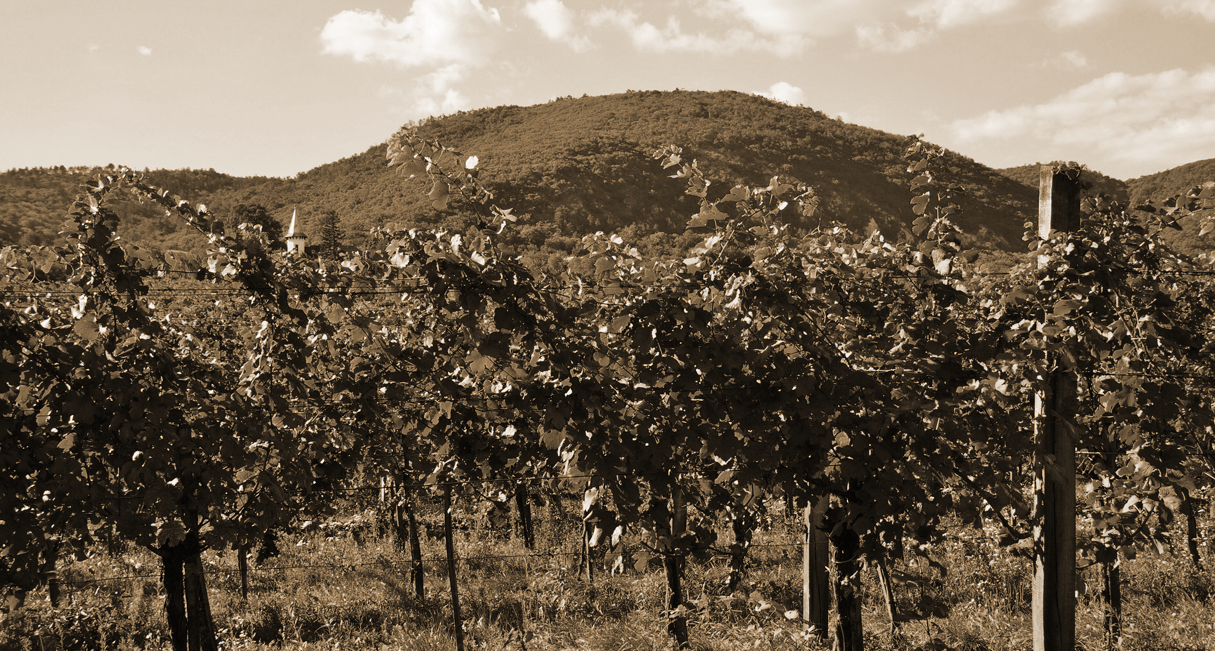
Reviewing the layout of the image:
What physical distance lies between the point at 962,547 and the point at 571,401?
7548mm

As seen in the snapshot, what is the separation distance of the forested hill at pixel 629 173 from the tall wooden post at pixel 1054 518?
108 ft

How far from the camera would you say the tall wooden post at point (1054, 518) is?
11.4ft

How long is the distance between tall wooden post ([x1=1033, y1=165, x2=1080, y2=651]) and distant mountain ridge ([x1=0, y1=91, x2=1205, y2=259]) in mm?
31795

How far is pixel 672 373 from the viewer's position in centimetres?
318

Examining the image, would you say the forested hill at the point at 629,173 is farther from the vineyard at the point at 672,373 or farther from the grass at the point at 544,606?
the vineyard at the point at 672,373

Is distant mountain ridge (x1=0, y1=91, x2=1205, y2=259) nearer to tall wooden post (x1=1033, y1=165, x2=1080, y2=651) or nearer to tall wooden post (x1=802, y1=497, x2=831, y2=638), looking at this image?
tall wooden post (x1=802, y1=497, x2=831, y2=638)

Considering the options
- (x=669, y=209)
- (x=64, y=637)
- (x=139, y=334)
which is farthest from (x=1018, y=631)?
(x=669, y=209)

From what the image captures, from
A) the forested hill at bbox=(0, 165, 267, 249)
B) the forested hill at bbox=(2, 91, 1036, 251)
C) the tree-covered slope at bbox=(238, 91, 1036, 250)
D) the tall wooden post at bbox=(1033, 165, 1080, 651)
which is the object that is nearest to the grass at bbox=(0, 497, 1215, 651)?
the tall wooden post at bbox=(1033, 165, 1080, 651)

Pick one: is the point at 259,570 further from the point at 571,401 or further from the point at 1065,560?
the point at 1065,560

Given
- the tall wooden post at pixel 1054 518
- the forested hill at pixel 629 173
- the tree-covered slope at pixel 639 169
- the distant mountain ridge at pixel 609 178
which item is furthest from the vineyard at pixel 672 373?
the tree-covered slope at pixel 639 169

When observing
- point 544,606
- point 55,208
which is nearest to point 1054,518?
point 544,606

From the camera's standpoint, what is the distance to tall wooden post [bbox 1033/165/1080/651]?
11.4 feet

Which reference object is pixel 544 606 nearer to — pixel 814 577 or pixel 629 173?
pixel 814 577

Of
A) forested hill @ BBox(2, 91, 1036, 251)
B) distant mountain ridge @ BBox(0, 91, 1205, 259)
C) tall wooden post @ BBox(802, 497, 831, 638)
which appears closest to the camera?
tall wooden post @ BBox(802, 497, 831, 638)
